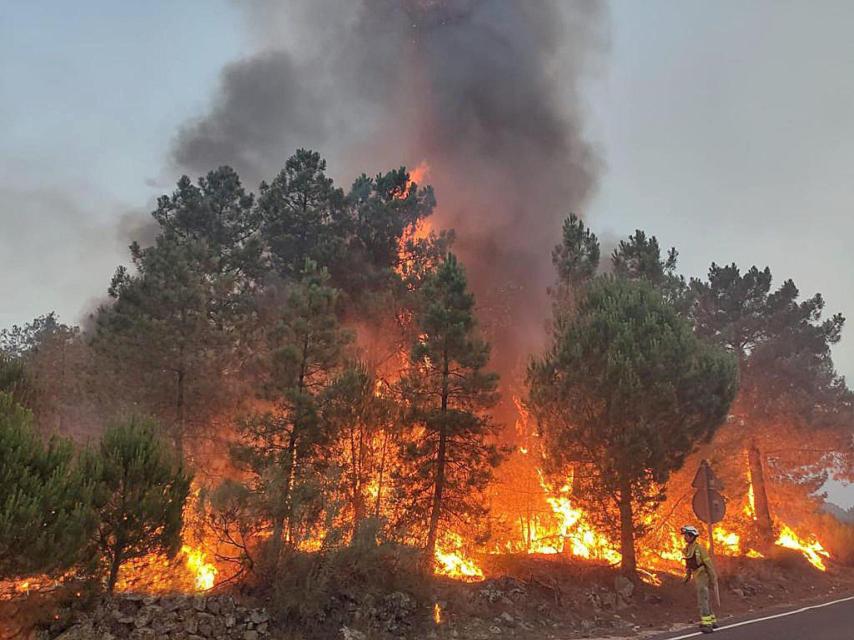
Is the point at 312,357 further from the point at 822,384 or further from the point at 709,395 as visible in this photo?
the point at 822,384

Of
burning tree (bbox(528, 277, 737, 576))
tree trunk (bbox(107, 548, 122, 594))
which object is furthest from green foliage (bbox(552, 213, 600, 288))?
tree trunk (bbox(107, 548, 122, 594))

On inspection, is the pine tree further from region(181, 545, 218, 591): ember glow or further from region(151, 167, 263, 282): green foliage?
region(151, 167, 263, 282): green foliage

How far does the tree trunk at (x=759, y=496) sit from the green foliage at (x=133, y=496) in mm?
28808

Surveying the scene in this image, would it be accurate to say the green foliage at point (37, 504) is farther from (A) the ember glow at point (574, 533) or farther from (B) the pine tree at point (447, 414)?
(A) the ember glow at point (574, 533)

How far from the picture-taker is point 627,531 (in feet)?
62.2

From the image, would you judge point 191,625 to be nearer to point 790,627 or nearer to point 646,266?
point 790,627

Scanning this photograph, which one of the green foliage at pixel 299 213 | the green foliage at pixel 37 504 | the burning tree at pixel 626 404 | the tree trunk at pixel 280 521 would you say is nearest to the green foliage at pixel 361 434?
the tree trunk at pixel 280 521

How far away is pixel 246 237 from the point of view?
32312 mm

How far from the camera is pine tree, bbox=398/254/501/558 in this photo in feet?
62.4

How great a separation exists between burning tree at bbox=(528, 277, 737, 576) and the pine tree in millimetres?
2289

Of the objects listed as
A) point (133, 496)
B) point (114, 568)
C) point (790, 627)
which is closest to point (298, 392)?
point (133, 496)

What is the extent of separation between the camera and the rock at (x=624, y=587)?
18312 millimetres

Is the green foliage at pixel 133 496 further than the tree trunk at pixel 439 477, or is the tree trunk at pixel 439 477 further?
the tree trunk at pixel 439 477

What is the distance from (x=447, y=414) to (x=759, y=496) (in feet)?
71.8
